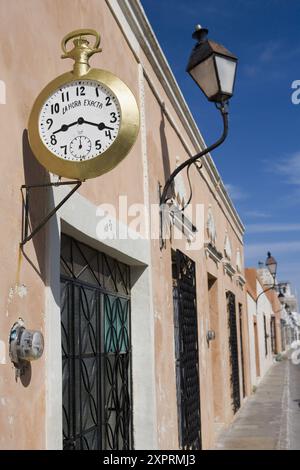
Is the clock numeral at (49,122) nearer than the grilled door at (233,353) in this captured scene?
Yes

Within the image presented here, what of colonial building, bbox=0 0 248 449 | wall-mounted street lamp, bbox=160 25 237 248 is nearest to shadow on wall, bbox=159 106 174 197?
colonial building, bbox=0 0 248 449

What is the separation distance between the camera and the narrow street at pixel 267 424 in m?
8.97

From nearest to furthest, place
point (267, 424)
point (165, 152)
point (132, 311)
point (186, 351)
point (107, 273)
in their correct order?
point (107, 273)
point (132, 311)
point (165, 152)
point (186, 351)
point (267, 424)

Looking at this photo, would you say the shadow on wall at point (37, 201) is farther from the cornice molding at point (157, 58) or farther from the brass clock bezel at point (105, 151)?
the cornice molding at point (157, 58)

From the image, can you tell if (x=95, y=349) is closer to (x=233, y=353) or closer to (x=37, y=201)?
(x=37, y=201)

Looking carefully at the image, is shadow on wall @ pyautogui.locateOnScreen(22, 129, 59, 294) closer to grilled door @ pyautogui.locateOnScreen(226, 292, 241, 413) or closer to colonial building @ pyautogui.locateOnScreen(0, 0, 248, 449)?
colonial building @ pyautogui.locateOnScreen(0, 0, 248, 449)

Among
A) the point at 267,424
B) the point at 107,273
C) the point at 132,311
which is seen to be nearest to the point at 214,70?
the point at 107,273

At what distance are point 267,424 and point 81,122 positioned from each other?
30.9ft

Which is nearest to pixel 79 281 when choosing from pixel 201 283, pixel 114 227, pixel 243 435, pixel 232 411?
pixel 114 227

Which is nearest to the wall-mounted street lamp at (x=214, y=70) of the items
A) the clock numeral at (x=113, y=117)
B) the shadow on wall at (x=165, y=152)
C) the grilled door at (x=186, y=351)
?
the shadow on wall at (x=165, y=152)

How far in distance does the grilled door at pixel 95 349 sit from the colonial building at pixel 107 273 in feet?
0.05

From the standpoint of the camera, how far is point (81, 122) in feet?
9.25

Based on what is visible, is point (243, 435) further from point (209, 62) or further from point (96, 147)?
point (96, 147)

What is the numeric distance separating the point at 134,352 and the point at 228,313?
762 centimetres
